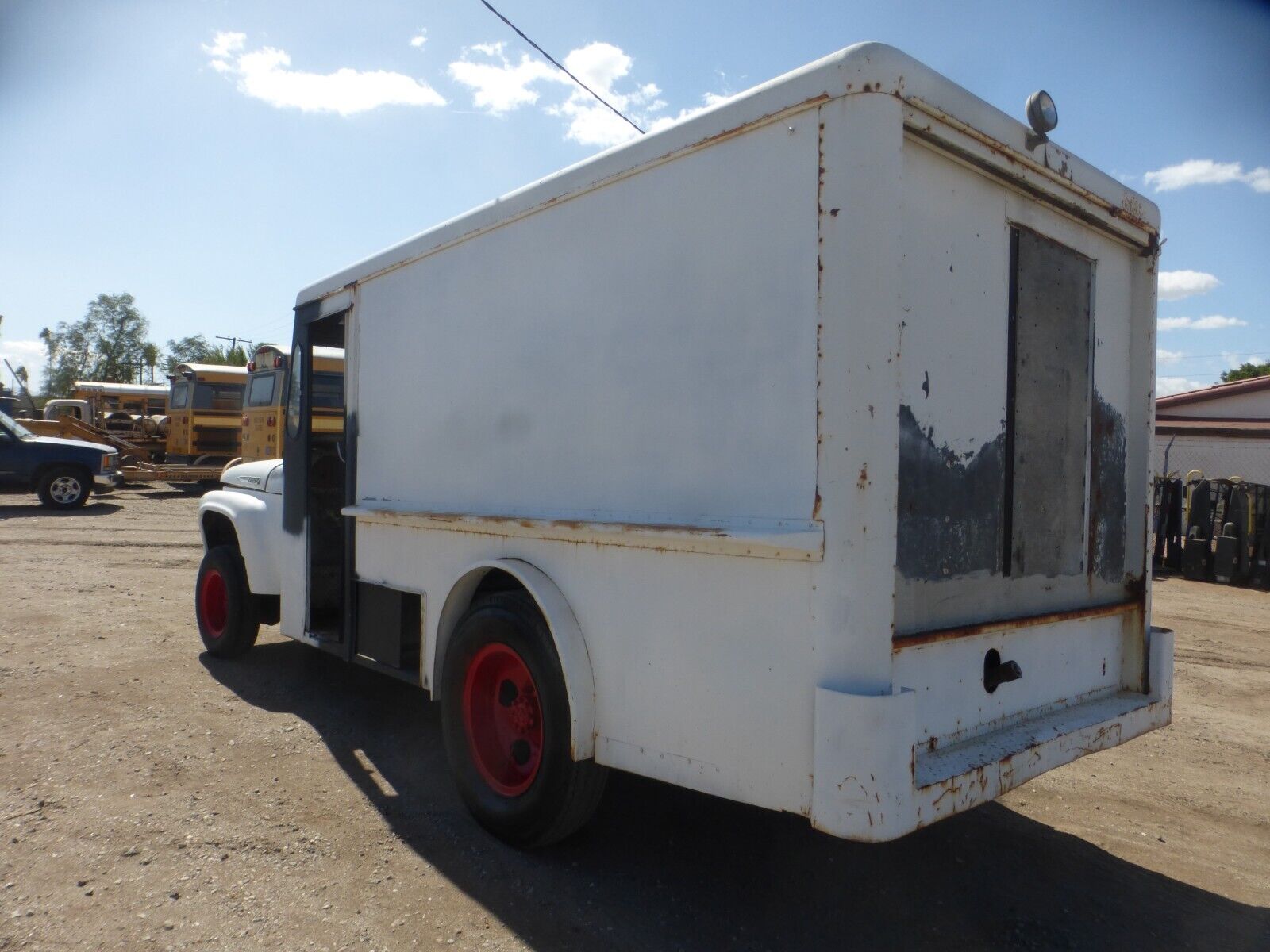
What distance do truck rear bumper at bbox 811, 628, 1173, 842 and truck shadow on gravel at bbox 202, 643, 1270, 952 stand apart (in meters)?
0.59

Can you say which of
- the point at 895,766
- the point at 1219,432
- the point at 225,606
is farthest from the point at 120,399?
the point at 895,766

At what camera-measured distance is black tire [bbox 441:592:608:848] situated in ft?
11.0

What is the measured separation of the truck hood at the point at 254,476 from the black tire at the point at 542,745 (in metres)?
2.70

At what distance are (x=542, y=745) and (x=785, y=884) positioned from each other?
1050mm

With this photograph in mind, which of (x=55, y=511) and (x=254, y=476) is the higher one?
(x=254, y=476)

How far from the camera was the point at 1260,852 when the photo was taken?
3795mm

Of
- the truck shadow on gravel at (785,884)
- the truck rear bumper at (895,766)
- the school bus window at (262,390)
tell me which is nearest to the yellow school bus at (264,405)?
the school bus window at (262,390)

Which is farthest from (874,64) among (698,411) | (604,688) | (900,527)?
(604,688)

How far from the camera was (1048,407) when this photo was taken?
3518mm

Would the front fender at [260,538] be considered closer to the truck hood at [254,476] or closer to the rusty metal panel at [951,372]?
the truck hood at [254,476]

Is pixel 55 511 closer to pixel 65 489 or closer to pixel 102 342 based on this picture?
pixel 65 489

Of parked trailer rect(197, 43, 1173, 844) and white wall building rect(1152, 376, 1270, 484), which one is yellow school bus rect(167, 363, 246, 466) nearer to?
parked trailer rect(197, 43, 1173, 844)

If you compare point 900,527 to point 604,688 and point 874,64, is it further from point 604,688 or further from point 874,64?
point 874,64

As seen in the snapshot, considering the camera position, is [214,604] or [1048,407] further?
[214,604]
